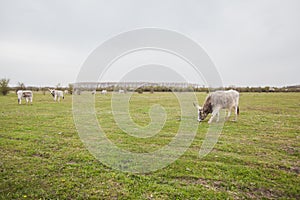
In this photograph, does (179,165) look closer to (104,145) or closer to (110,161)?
(110,161)

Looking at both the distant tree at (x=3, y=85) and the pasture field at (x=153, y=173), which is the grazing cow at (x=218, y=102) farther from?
the distant tree at (x=3, y=85)

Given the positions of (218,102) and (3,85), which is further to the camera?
(3,85)

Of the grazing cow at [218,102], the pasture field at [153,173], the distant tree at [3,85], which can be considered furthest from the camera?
the distant tree at [3,85]

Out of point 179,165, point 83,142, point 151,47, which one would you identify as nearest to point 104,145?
point 83,142

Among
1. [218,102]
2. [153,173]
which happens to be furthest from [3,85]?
[153,173]

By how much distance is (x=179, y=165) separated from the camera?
5.29 metres

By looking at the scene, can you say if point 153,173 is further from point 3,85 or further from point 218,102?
point 3,85

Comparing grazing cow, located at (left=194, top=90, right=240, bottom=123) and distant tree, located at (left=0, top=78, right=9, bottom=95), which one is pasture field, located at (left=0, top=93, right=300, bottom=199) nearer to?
grazing cow, located at (left=194, top=90, right=240, bottom=123)

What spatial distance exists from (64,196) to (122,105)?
17.3 metres

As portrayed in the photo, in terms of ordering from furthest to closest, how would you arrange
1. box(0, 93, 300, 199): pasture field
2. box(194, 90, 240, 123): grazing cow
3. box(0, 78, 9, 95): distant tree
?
box(0, 78, 9, 95): distant tree → box(194, 90, 240, 123): grazing cow → box(0, 93, 300, 199): pasture field

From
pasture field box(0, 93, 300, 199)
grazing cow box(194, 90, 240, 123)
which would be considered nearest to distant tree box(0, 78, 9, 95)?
pasture field box(0, 93, 300, 199)

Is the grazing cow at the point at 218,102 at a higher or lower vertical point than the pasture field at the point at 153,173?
higher

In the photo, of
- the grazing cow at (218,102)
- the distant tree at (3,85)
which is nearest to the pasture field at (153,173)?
the grazing cow at (218,102)

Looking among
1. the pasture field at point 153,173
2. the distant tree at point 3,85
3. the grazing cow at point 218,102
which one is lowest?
the pasture field at point 153,173
